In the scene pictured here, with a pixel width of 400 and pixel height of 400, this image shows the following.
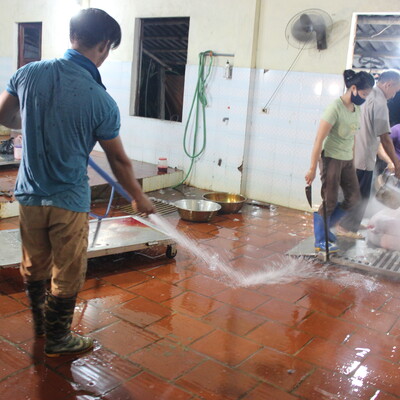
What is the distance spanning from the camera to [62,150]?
2.67 m

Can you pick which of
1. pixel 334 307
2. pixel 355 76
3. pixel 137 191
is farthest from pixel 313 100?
pixel 137 191

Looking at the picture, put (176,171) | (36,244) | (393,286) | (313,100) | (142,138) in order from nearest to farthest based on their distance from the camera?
1. (36,244)
2. (393,286)
3. (313,100)
4. (176,171)
5. (142,138)

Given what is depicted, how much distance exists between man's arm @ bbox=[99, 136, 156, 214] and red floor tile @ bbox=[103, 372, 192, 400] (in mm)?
1006

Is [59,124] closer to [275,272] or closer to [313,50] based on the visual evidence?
[275,272]

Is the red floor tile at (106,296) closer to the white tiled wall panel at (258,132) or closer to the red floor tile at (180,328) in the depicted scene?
the red floor tile at (180,328)

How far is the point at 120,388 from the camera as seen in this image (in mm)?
2789

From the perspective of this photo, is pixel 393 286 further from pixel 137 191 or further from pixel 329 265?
pixel 137 191

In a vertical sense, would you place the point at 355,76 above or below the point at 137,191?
above

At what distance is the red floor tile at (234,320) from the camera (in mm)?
3607

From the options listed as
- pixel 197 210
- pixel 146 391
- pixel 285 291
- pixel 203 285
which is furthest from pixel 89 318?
pixel 197 210

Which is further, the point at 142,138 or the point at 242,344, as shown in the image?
the point at 142,138

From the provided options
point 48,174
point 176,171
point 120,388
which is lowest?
point 120,388

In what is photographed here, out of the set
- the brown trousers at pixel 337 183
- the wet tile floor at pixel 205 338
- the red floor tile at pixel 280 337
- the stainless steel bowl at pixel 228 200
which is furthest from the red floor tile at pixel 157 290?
the stainless steel bowl at pixel 228 200

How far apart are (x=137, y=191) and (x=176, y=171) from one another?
5363 millimetres
